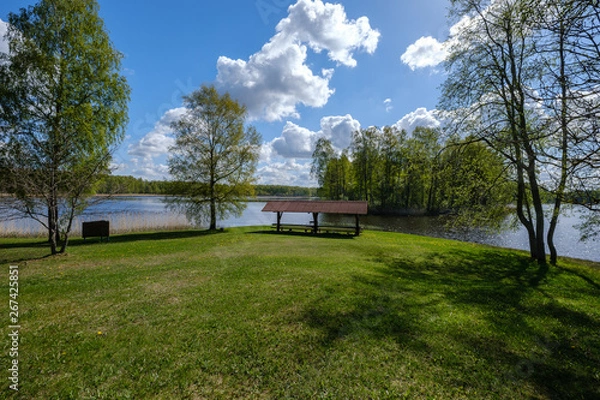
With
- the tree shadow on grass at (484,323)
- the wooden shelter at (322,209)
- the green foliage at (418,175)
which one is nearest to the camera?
the tree shadow on grass at (484,323)

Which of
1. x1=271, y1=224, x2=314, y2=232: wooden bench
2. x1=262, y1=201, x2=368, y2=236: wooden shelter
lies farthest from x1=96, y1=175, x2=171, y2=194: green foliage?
x1=271, y1=224, x2=314, y2=232: wooden bench

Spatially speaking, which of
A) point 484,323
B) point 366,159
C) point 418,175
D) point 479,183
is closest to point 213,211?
point 418,175

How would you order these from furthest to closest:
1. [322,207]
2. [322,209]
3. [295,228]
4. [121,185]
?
[295,228] → [322,207] → [322,209] → [121,185]

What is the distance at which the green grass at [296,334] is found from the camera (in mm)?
3441

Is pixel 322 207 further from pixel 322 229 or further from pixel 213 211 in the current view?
pixel 213 211

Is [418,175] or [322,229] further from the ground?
[418,175]

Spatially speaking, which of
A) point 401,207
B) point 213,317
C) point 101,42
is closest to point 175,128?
point 101,42

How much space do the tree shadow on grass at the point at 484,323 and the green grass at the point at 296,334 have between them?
30mm

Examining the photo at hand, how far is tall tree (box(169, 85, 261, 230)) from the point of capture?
69.0 ft

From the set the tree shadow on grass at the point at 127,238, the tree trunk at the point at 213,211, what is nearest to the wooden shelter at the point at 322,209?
the tree trunk at the point at 213,211

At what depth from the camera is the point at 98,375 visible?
11.5 ft

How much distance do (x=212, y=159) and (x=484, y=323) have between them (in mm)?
20745

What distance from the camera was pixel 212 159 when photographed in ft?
70.5

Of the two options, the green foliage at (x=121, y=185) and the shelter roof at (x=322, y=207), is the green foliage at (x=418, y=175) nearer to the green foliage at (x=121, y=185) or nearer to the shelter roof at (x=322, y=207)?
the shelter roof at (x=322, y=207)
